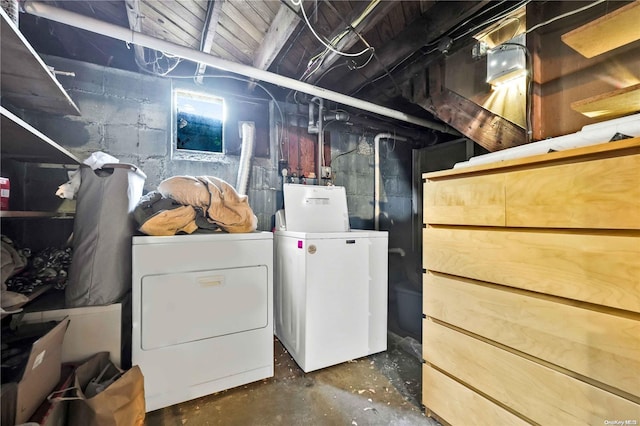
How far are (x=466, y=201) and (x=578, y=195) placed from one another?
0.38 m

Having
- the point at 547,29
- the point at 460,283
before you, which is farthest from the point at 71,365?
the point at 547,29

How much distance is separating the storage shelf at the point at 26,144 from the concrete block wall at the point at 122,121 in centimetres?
30

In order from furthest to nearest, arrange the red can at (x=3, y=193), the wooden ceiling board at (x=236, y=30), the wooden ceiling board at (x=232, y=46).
Answer: the wooden ceiling board at (x=232, y=46) < the wooden ceiling board at (x=236, y=30) < the red can at (x=3, y=193)

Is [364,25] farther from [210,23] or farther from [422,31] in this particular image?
[210,23]

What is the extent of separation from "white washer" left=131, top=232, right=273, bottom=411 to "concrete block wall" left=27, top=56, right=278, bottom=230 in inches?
40.1

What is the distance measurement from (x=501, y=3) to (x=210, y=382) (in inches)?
112

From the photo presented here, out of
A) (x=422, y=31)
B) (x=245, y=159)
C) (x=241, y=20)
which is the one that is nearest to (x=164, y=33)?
(x=241, y=20)

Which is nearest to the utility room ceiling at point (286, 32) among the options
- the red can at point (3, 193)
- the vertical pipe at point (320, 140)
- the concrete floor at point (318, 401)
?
the vertical pipe at point (320, 140)

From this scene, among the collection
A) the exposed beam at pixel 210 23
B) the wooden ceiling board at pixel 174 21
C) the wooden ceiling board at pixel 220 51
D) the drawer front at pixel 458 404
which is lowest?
the drawer front at pixel 458 404

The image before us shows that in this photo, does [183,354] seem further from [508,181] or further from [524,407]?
[508,181]

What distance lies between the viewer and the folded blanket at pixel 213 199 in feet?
5.02

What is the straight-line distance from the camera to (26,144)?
1330 millimetres

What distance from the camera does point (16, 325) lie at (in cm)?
115

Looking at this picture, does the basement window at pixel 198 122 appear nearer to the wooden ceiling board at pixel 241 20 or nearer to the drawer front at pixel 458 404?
the wooden ceiling board at pixel 241 20
